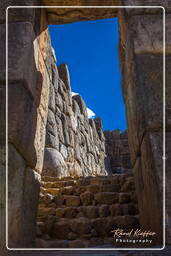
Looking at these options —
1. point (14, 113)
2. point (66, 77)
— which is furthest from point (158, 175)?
point (66, 77)

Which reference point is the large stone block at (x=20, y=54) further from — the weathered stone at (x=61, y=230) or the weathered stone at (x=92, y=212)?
the weathered stone at (x=92, y=212)

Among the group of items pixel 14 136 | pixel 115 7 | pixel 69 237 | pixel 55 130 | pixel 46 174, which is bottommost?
pixel 69 237

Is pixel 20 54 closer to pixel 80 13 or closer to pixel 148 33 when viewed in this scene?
pixel 148 33

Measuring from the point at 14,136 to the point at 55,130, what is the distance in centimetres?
515

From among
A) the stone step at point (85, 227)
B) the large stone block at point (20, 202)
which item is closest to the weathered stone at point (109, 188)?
the stone step at point (85, 227)

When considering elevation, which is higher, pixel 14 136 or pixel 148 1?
pixel 148 1

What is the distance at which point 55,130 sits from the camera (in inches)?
282

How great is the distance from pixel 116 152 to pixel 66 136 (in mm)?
7158

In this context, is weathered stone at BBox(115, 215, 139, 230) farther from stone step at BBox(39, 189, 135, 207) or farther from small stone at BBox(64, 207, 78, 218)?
small stone at BBox(64, 207, 78, 218)

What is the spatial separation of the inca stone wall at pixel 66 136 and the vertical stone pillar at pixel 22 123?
3.74 m

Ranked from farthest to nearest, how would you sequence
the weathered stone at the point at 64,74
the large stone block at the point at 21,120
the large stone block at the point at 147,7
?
the weathered stone at the point at 64,74 → the large stone block at the point at 147,7 → the large stone block at the point at 21,120

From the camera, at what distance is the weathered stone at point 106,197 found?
144 inches

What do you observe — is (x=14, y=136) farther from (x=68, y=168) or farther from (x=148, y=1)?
(x=68, y=168)

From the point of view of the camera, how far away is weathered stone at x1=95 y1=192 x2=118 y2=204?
365cm
